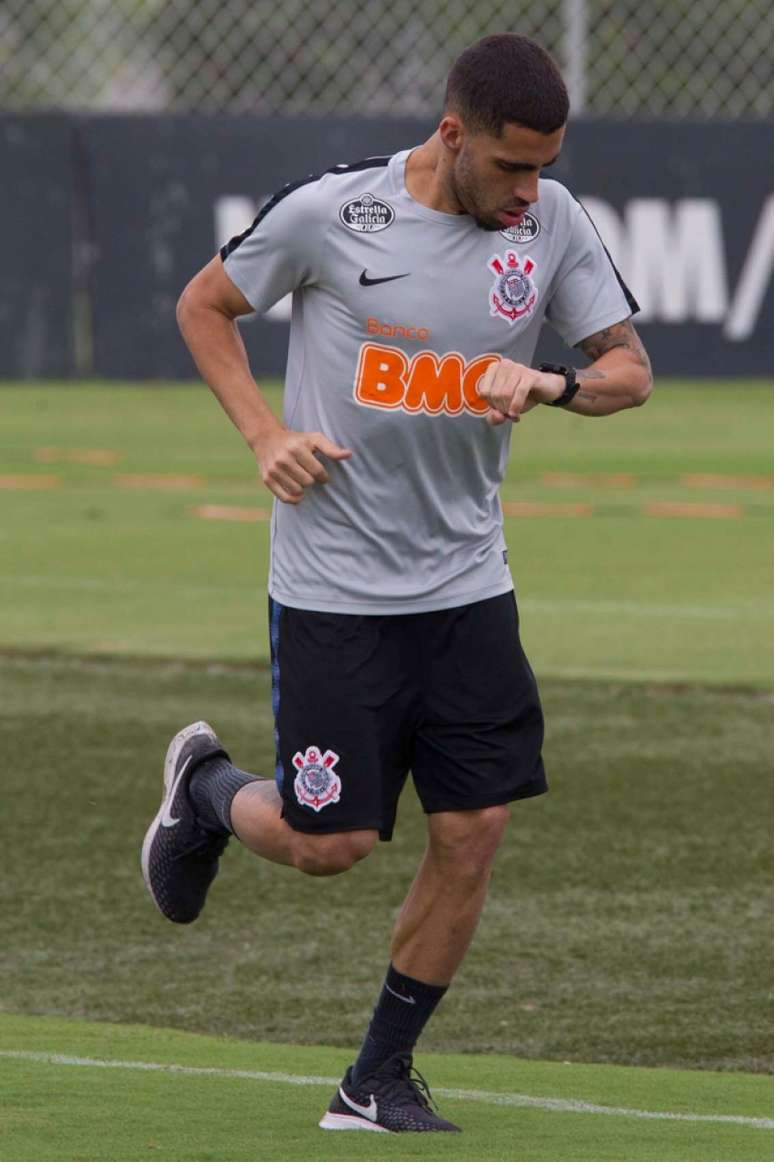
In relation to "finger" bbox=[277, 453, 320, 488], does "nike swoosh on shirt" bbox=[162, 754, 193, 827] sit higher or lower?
lower

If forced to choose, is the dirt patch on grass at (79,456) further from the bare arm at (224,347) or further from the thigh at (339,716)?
the thigh at (339,716)

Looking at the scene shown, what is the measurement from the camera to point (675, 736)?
9133mm

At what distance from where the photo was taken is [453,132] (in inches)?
189

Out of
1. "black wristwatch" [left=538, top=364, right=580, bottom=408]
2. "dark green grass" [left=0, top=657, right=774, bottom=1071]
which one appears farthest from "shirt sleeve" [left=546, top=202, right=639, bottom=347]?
"dark green grass" [left=0, top=657, right=774, bottom=1071]

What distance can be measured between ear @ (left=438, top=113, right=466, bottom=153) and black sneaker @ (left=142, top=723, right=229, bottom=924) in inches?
60.0

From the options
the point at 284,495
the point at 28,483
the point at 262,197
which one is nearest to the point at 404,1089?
the point at 284,495

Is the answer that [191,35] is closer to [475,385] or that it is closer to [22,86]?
[22,86]

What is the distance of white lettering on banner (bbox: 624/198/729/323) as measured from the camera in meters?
20.0

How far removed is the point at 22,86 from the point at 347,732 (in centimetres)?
1672

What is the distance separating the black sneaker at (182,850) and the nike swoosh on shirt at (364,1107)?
787 mm

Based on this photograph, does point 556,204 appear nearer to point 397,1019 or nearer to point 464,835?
point 464,835

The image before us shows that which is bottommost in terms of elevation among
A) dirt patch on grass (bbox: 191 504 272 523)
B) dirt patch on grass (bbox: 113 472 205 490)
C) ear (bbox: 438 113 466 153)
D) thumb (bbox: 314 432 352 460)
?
dirt patch on grass (bbox: 113 472 205 490)

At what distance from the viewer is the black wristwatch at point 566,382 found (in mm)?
4859

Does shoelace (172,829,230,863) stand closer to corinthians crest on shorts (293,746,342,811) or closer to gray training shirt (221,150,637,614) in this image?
corinthians crest on shorts (293,746,342,811)
